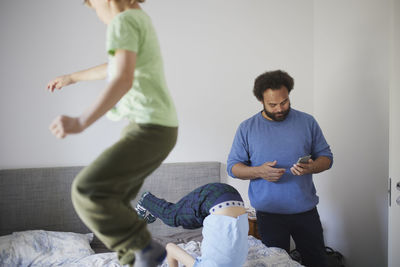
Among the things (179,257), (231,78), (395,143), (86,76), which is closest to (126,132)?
(86,76)

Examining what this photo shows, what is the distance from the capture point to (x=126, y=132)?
0.68 m

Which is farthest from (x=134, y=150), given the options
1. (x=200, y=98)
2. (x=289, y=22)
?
(x=289, y=22)

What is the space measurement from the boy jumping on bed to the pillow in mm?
1664

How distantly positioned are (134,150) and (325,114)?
2859 mm

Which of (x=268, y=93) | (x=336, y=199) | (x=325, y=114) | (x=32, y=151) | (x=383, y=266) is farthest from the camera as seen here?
(x=325, y=114)

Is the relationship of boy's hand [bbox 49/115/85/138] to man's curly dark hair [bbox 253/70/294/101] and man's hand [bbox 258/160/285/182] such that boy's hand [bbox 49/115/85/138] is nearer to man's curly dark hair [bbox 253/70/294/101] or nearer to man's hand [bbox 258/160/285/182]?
man's hand [bbox 258/160/285/182]

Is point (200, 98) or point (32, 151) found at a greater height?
point (200, 98)

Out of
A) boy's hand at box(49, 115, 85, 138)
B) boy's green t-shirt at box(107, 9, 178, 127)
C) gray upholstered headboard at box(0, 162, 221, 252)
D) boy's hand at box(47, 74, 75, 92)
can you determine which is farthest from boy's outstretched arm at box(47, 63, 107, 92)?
gray upholstered headboard at box(0, 162, 221, 252)

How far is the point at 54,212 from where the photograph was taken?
2.56m

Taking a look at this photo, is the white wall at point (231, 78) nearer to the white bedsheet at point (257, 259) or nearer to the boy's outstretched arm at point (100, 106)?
the white bedsheet at point (257, 259)

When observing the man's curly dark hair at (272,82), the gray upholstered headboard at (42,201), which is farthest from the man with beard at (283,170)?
the gray upholstered headboard at (42,201)

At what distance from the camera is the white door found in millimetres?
1692

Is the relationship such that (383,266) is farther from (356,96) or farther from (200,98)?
(200,98)

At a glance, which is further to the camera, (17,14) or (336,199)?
(336,199)
